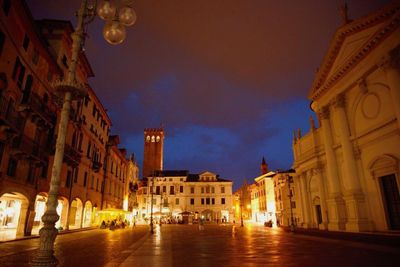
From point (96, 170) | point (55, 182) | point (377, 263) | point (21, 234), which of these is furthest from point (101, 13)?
point (96, 170)

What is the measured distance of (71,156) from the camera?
1064 inches

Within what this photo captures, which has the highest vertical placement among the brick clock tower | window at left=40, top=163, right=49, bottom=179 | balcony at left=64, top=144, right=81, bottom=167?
the brick clock tower

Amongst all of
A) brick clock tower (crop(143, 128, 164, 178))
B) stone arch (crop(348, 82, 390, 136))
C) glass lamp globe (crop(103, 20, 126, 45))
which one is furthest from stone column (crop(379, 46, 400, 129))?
brick clock tower (crop(143, 128, 164, 178))

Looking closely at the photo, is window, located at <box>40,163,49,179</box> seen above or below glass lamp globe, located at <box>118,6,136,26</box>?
below

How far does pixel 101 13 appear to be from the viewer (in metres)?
6.40

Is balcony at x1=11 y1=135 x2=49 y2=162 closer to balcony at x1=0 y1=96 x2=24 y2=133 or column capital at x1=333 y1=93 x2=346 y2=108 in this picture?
balcony at x1=0 y1=96 x2=24 y2=133

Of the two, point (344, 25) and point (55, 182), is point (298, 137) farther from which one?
point (55, 182)

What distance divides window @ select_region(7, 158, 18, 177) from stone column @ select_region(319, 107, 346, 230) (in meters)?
25.5

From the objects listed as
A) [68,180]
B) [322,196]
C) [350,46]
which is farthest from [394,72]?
[68,180]

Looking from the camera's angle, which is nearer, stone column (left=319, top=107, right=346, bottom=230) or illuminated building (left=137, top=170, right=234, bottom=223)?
stone column (left=319, top=107, right=346, bottom=230)

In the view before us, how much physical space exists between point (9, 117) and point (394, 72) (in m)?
24.8

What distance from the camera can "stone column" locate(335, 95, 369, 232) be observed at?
18.3 m

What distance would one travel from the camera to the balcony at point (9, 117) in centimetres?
1556

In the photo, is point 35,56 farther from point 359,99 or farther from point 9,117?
point 359,99
